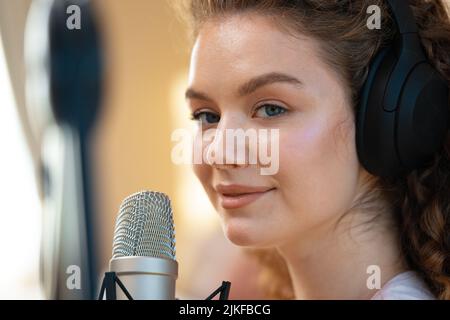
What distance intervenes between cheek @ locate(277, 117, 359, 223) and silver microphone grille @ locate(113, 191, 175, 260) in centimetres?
26

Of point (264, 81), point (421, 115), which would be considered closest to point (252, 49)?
point (264, 81)

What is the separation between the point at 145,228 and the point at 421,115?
48 centimetres

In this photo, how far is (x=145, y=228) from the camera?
0.81 metres

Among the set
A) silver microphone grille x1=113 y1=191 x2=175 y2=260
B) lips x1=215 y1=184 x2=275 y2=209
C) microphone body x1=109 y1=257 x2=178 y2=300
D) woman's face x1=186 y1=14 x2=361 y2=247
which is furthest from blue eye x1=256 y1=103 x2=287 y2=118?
microphone body x1=109 y1=257 x2=178 y2=300

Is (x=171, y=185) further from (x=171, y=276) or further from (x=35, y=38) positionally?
(x=171, y=276)

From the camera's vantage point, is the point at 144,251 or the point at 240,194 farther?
the point at 240,194

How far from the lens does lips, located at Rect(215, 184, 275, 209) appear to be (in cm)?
106

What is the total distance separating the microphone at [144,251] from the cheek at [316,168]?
10.4 inches

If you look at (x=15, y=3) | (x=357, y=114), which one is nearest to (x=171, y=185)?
(x=15, y=3)

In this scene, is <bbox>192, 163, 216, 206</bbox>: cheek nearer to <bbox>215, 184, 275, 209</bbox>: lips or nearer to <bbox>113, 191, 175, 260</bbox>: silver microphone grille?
<bbox>215, 184, 275, 209</bbox>: lips

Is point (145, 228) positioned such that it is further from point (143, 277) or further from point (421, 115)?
point (421, 115)

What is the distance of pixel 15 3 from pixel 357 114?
115 centimetres

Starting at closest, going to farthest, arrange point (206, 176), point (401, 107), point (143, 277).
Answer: point (143, 277)
point (401, 107)
point (206, 176)

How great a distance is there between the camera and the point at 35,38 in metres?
1.49
